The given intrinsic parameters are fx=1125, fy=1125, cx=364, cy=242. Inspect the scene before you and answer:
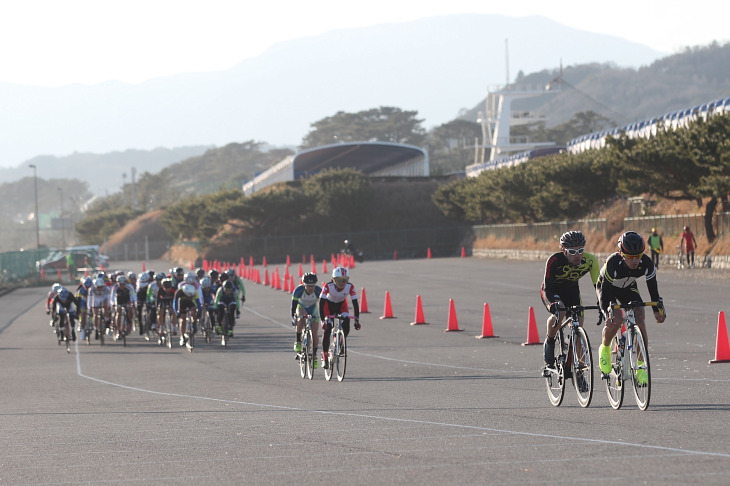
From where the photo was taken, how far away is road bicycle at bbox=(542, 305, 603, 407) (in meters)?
11.0

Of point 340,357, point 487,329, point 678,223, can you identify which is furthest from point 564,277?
point 678,223

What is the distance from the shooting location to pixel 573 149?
81.2 metres

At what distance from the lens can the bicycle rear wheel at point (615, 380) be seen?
1079 cm

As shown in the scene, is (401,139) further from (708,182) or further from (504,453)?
(504,453)

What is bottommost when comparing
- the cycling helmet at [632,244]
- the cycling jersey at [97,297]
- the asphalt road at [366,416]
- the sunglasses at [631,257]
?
the asphalt road at [366,416]

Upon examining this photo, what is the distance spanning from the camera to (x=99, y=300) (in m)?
28.4

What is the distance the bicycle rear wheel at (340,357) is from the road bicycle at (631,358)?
6353mm

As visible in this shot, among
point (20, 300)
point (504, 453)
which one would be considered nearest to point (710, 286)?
point (504, 453)

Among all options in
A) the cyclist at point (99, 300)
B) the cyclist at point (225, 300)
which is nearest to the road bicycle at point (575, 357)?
the cyclist at point (225, 300)

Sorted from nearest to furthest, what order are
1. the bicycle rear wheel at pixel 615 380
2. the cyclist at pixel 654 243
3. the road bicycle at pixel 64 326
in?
1. the bicycle rear wheel at pixel 615 380
2. the road bicycle at pixel 64 326
3. the cyclist at pixel 654 243

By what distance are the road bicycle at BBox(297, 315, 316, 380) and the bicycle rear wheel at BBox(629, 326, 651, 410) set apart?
754 centimetres

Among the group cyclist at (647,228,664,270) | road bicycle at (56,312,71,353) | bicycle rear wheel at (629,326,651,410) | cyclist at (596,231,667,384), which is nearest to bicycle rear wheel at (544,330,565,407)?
cyclist at (596,231,667,384)

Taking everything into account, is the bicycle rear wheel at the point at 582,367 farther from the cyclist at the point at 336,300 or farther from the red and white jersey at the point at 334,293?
the red and white jersey at the point at 334,293

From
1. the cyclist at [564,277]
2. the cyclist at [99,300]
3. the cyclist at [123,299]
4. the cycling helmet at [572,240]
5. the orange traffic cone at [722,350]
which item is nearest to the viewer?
the cycling helmet at [572,240]
